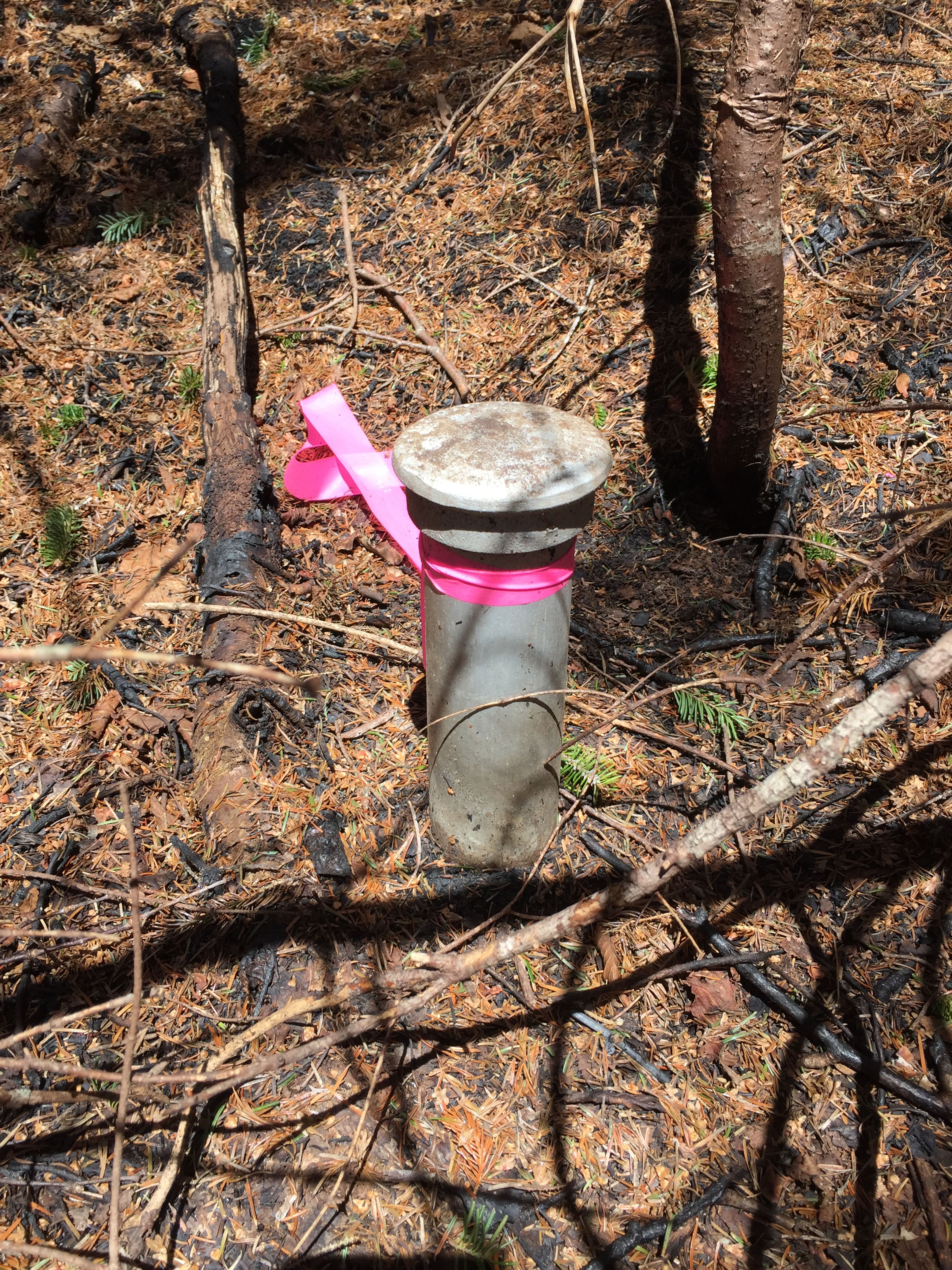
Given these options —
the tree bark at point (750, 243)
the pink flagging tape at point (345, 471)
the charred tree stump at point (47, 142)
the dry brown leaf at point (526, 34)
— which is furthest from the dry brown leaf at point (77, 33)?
the tree bark at point (750, 243)

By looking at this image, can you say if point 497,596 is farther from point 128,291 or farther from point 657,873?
point 128,291

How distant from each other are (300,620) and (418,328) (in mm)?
2483

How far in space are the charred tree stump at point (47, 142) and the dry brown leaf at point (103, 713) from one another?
365 cm

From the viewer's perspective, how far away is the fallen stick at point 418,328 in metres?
4.21

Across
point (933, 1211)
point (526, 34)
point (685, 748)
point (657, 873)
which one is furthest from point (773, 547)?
point (526, 34)

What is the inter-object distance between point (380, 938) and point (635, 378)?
2795 millimetres

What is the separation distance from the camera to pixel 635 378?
4020 mm

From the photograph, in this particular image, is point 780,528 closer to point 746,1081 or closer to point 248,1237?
point 746,1081

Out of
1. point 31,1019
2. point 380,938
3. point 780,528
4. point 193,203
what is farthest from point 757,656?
point 193,203

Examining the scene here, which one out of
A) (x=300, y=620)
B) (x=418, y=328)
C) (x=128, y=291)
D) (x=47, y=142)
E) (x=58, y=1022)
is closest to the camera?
(x=58, y=1022)

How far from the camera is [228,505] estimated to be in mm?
3650

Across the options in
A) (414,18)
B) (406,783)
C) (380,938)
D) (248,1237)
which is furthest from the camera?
(414,18)

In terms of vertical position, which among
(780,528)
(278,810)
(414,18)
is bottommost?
(278,810)

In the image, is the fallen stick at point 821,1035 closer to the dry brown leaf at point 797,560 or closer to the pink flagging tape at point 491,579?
the pink flagging tape at point 491,579
